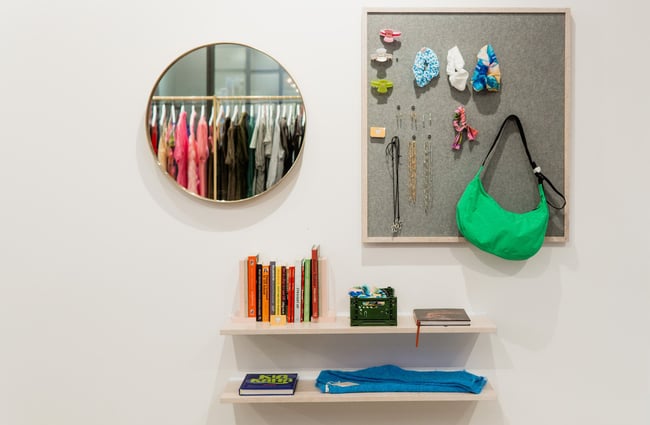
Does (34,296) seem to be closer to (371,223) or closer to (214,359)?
(214,359)

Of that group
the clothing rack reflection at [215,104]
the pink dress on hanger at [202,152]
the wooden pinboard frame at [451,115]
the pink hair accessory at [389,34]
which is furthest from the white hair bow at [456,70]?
the pink dress on hanger at [202,152]

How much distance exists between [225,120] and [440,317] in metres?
0.93

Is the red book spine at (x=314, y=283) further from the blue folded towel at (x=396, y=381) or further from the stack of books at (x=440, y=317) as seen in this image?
the stack of books at (x=440, y=317)

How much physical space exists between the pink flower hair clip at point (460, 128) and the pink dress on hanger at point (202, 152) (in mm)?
812

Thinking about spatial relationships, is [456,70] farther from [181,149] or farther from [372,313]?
[181,149]

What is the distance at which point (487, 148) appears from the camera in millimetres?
1649

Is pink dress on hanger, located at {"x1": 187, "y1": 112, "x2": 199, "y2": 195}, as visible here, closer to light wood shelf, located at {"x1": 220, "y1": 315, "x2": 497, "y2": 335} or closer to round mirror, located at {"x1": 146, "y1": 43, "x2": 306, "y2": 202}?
round mirror, located at {"x1": 146, "y1": 43, "x2": 306, "y2": 202}

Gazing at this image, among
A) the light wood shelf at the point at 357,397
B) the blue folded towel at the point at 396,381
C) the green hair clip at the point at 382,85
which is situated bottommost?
the light wood shelf at the point at 357,397

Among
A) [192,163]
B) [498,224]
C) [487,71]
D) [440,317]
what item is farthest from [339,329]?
[487,71]

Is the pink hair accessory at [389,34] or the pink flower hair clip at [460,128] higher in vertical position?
the pink hair accessory at [389,34]

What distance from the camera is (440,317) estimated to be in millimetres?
1568

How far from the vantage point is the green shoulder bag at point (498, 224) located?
1.57 metres

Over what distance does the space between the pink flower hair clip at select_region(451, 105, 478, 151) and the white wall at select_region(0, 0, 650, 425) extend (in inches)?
12.9

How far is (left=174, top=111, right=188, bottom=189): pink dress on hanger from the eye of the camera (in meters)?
1.64
